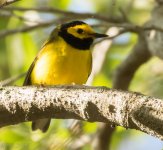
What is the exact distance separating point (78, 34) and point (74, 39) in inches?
6.8

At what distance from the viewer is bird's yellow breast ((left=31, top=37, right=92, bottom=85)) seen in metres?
4.02

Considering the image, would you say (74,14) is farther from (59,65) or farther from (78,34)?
(59,65)

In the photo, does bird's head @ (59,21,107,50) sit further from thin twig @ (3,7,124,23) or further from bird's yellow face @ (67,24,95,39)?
thin twig @ (3,7,124,23)

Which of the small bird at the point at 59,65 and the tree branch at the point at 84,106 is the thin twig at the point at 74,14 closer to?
the small bird at the point at 59,65

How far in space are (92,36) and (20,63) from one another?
0.91 metres

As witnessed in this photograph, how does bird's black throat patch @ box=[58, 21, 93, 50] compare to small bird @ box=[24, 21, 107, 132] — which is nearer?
small bird @ box=[24, 21, 107, 132]

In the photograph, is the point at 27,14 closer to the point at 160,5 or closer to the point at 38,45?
the point at 38,45

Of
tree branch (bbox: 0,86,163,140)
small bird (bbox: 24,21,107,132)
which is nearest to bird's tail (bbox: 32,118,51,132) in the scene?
small bird (bbox: 24,21,107,132)

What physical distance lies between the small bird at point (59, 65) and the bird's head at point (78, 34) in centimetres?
1

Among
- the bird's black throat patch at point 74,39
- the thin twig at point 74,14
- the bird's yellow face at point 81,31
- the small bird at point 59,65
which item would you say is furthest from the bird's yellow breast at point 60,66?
the bird's yellow face at point 81,31

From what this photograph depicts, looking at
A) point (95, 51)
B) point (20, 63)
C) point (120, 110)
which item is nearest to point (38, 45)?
point (20, 63)

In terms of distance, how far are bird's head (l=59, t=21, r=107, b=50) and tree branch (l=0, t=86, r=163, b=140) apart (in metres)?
1.97

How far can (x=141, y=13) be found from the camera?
630 cm

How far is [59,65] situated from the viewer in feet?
13.2
